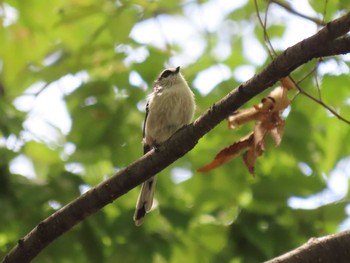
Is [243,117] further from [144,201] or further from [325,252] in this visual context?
[144,201]

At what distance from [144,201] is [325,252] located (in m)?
1.82

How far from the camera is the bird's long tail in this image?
476 cm

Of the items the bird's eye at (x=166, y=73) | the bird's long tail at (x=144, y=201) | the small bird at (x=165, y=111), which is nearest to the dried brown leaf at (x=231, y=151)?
the bird's long tail at (x=144, y=201)

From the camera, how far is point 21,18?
608cm

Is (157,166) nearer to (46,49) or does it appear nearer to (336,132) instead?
(336,132)

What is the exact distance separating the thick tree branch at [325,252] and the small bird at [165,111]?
1731 mm

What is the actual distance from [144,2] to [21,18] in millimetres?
1424

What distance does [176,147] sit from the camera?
11.3 ft

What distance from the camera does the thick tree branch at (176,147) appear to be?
3.01 meters

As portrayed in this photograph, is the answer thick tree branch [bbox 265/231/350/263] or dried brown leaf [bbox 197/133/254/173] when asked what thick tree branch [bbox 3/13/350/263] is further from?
thick tree branch [bbox 265/231/350/263]

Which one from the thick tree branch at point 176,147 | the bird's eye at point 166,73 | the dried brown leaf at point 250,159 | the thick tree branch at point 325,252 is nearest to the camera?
the thick tree branch at point 176,147

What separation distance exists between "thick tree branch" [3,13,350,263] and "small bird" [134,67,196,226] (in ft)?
5.03

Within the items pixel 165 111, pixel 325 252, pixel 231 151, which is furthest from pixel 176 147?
pixel 165 111

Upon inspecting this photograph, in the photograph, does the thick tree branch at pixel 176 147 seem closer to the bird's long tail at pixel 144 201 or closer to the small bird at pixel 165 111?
the bird's long tail at pixel 144 201
